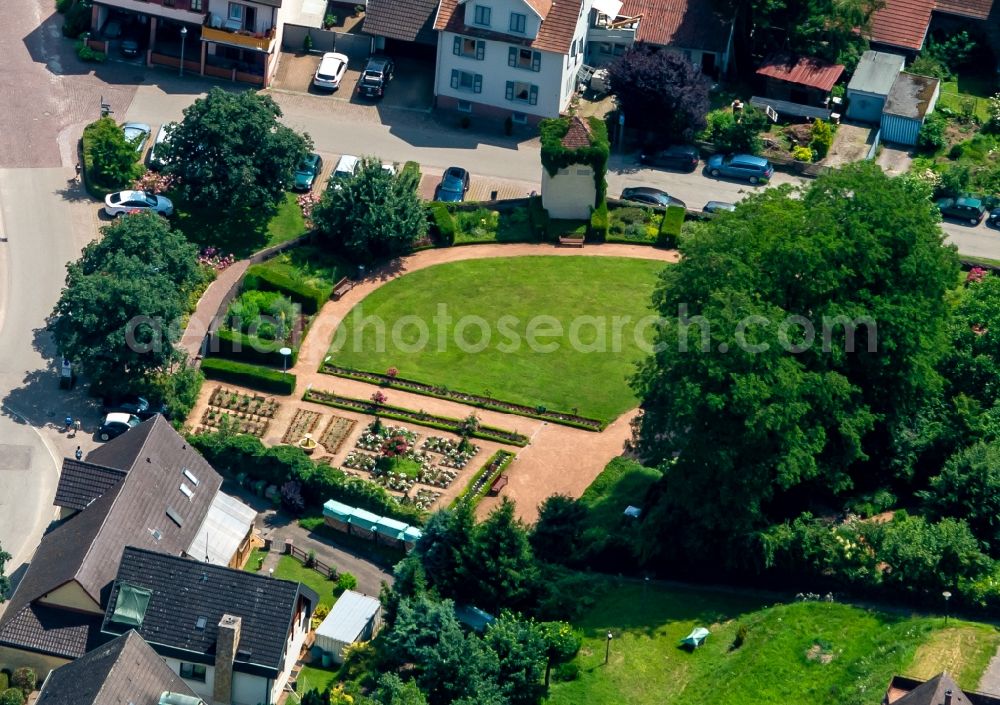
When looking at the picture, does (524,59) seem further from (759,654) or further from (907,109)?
(759,654)

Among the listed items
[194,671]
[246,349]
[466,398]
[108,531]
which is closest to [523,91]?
[466,398]

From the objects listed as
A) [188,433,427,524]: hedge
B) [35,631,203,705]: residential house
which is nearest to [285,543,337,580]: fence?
[188,433,427,524]: hedge

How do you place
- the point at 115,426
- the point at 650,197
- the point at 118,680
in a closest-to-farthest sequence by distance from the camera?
the point at 118,680, the point at 115,426, the point at 650,197

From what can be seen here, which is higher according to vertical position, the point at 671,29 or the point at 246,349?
the point at 671,29

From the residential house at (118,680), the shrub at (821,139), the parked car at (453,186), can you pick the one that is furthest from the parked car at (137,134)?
the residential house at (118,680)

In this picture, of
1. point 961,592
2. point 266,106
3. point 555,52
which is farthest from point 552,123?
point 961,592

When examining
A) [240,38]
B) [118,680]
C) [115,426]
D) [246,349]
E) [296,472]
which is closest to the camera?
[118,680]

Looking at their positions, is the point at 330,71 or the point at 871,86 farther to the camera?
the point at 330,71

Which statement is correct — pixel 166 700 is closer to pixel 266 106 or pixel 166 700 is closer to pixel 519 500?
pixel 519 500
